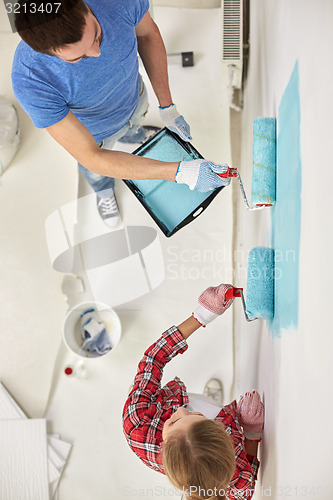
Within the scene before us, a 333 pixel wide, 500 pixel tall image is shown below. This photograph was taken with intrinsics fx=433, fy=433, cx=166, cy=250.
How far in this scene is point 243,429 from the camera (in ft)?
4.17

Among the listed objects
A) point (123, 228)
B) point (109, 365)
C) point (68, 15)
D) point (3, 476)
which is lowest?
point (3, 476)

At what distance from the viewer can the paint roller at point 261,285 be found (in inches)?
45.2

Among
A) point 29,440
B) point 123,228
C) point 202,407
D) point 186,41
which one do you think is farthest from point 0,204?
point 202,407

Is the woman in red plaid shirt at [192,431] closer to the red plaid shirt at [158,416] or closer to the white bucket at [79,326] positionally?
Answer: the red plaid shirt at [158,416]

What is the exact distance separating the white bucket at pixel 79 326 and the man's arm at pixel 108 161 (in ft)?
2.52

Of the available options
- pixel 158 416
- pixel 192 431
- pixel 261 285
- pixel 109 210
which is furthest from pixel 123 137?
pixel 192 431

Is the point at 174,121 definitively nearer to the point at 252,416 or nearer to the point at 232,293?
the point at 232,293

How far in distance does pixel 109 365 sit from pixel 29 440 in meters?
0.44

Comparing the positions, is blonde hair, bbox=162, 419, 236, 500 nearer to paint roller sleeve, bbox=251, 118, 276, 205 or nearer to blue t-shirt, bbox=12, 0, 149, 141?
paint roller sleeve, bbox=251, 118, 276, 205

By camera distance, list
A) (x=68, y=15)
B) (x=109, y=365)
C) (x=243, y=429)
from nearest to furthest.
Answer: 1. (x=68, y=15)
2. (x=243, y=429)
3. (x=109, y=365)

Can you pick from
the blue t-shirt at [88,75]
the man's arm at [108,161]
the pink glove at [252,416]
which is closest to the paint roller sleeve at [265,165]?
the man's arm at [108,161]

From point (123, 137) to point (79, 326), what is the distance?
2.88ft

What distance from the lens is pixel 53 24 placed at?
3.04 feet

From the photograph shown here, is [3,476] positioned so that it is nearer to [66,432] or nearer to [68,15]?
[66,432]
